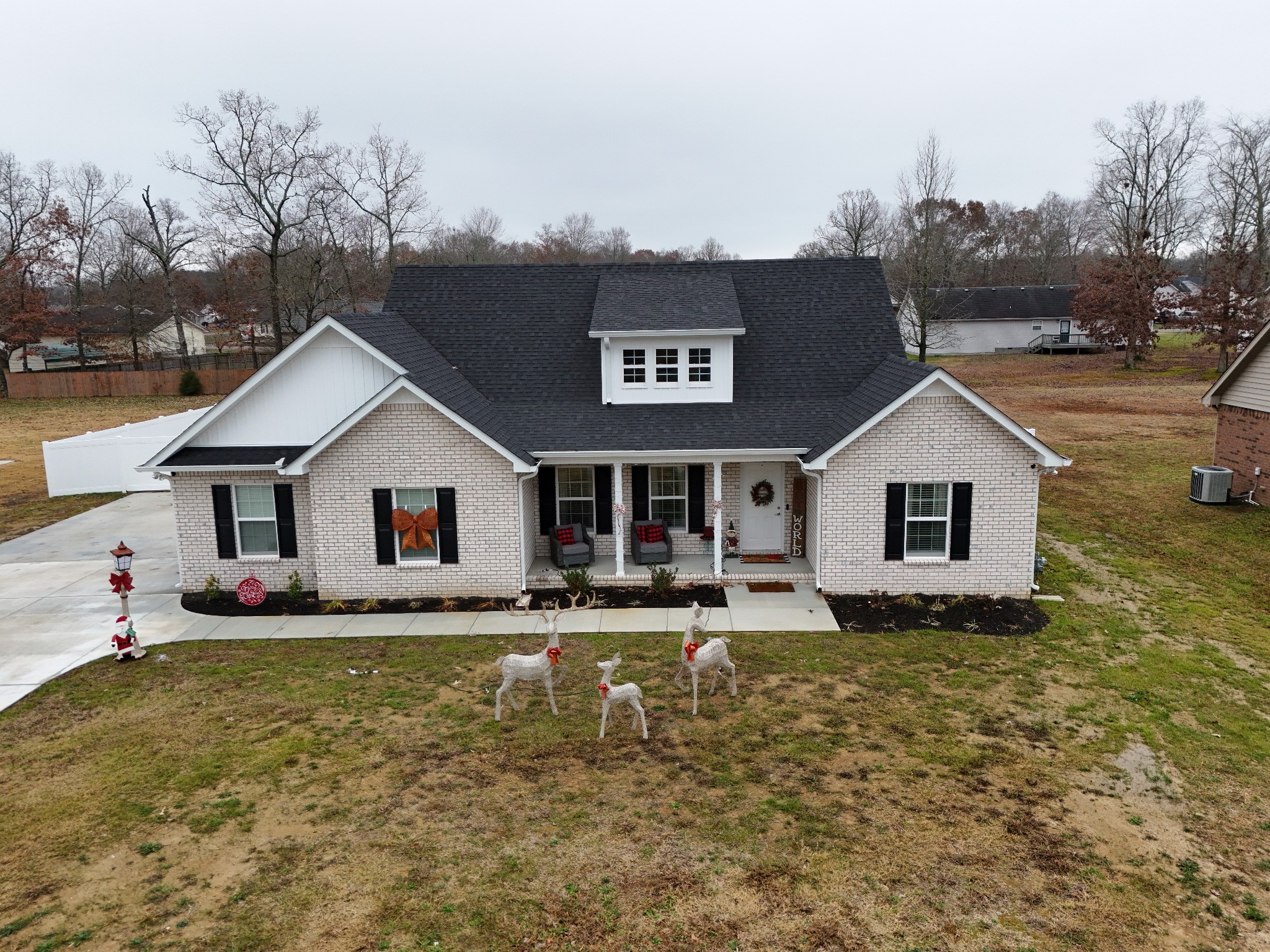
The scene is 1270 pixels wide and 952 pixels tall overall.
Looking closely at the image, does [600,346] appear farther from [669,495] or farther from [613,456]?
[669,495]

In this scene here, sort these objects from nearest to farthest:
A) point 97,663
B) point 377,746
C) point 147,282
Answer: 1. point 377,746
2. point 97,663
3. point 147,282

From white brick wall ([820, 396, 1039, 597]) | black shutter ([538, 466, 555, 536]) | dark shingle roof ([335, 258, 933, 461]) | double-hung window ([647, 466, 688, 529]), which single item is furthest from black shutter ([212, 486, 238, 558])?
white brick wall ([820, 396, 1039, 597])

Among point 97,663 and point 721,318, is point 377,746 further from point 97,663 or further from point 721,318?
point 721,318

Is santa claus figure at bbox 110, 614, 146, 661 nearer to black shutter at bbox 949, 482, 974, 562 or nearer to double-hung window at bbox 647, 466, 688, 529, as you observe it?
double-hung window at bbox 647, 466, 688, 529

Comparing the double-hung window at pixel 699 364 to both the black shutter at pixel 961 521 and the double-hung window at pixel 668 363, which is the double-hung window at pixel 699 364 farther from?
the black shutter at pixel 961 521

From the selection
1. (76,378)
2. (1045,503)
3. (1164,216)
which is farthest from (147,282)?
(1164,216)

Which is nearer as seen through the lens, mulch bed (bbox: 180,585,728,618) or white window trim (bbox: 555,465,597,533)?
mulch bed (bbox: 180,585,728,618)
